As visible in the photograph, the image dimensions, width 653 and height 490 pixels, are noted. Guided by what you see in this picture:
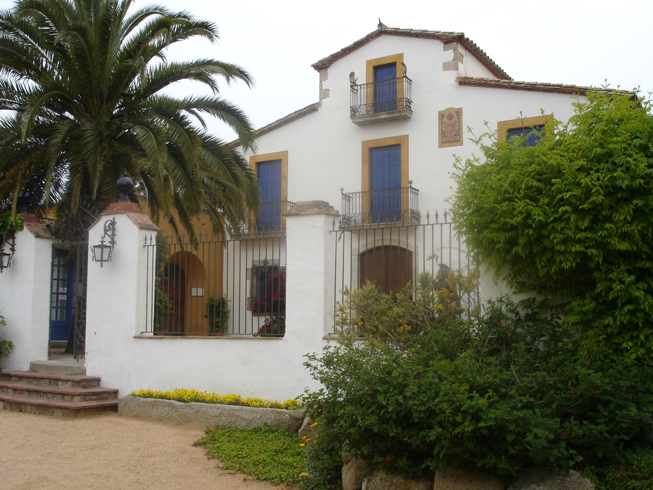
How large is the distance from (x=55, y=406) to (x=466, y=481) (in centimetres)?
596

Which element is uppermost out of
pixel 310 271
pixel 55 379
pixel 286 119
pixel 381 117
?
pixel 286 119

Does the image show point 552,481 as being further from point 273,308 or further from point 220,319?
point 273,308

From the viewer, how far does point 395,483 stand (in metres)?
4.49

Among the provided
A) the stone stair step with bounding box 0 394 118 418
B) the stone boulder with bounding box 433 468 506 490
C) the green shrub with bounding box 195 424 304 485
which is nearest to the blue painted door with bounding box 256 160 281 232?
the stone stair step with bounding box 0 394 118 418

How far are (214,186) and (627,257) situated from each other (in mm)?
8622

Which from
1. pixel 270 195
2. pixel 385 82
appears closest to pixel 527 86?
pixel 385 82

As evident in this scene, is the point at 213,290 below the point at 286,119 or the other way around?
below

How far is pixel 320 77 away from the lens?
17906 mm

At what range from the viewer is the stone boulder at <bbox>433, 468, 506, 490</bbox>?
4223mm

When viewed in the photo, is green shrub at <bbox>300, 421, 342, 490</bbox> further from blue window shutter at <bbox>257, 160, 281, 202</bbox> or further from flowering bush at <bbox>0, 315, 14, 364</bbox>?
blue window shutter at <bbox>257, 160, 281, 202</bbox>

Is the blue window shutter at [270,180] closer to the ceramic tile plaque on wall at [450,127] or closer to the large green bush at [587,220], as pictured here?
the ceramic tile plaque on wall at [450,127]

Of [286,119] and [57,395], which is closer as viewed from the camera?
[57,395]

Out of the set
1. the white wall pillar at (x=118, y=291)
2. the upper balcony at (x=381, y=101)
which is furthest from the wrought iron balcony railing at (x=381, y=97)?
the white wall pillar at (x=118, y=291)

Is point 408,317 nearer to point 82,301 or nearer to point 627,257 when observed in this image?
point 627,257
